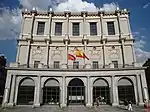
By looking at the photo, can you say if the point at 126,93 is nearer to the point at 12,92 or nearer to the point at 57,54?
the point at 57,54

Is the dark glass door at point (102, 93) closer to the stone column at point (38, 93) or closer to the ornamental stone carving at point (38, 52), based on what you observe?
the stone column at point (38, 93)

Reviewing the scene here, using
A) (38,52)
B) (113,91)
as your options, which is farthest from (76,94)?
(38,52)

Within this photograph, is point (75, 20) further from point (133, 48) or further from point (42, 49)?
point (133, 48)

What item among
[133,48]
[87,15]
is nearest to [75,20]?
[87,15]

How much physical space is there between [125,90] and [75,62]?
1247 cm

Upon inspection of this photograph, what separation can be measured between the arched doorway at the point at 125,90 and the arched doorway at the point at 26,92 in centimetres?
1652

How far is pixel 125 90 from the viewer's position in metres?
32.2

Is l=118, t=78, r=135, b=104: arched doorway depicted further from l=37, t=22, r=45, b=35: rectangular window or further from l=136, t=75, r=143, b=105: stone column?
l=37, t=22, r=45, b=35: rectangular window

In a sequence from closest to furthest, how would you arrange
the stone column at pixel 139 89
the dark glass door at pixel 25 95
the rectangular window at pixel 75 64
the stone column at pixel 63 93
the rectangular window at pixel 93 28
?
the stone column at pixel 139 89 < the stone column at pixel 63 93 < the dark glass door at pixel 25 95 < the rectangular window at pixel 75 64 < the rectangular window at pixel 93 28

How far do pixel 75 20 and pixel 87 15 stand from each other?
3.29 metres

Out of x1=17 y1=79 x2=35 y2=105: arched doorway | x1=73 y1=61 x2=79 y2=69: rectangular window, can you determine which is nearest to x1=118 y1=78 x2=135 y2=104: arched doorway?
x1=73 y1=61 x2=79 y2=69: rectangular window

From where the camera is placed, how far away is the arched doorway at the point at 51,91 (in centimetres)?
3237

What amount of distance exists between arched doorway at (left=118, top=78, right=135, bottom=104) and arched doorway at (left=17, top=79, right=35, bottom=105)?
16523mm

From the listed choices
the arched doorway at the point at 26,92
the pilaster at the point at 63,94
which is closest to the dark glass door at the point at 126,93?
the pilaster at the point at 63,94
